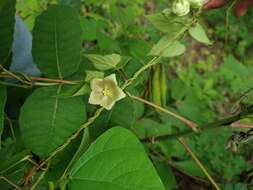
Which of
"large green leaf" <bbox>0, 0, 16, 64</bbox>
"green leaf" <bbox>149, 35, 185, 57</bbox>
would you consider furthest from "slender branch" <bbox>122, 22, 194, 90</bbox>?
"large green leaf" <bbox>0, 0, 16, 64</bbox>

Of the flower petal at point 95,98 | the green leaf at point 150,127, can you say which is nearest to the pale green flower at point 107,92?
the flower petal at point 95,98

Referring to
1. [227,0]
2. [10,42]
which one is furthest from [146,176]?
[227,0]

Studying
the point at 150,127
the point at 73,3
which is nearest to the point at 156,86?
the point at 73,3

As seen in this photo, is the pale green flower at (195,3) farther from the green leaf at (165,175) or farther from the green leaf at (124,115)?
the green leaf at (165,175)

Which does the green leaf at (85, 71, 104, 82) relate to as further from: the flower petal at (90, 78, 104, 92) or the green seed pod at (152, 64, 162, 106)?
the green seed pod at (152, 64, 162, 106)

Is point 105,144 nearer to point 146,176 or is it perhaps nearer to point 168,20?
point 146,176

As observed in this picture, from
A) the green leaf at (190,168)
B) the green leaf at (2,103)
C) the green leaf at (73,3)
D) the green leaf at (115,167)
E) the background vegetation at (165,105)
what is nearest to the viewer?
the green leaf at (115,167)
